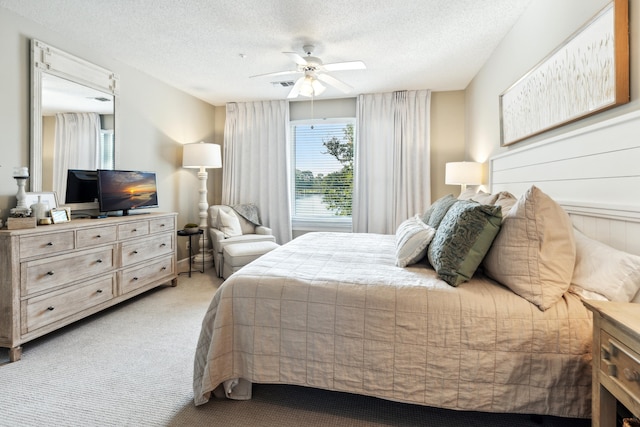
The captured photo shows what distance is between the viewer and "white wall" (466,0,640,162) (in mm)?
1497

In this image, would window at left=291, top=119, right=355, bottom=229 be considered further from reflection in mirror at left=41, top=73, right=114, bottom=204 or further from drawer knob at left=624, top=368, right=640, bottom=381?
drawer knob at left=624, top=368, right=640, bottom=381

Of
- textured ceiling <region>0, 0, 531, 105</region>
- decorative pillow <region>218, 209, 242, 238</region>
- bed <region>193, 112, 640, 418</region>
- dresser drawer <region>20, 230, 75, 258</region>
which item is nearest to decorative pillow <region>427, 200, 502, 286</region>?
bed <region>193, 112, 640, 418</region>

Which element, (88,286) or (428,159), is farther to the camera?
(428,159)

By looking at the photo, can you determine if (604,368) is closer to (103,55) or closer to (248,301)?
(248,301)

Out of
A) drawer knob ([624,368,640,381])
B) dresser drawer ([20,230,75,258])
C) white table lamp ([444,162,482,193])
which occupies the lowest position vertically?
drawer knob ([624,368,640,381])

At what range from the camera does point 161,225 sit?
3.56 meters

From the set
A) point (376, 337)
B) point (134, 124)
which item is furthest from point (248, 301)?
point (134, 124)

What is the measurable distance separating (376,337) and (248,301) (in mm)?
655

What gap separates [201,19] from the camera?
2641 mm

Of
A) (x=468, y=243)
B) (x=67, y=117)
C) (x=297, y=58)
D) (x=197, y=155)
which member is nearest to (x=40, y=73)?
(x=67, y=117)

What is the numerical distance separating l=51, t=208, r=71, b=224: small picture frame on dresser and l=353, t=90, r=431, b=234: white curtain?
3.35m

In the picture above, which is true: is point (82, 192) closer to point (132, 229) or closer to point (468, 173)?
point (132, 229)

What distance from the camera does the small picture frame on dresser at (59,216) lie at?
8.49ft

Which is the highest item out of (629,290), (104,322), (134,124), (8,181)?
(134,124)
